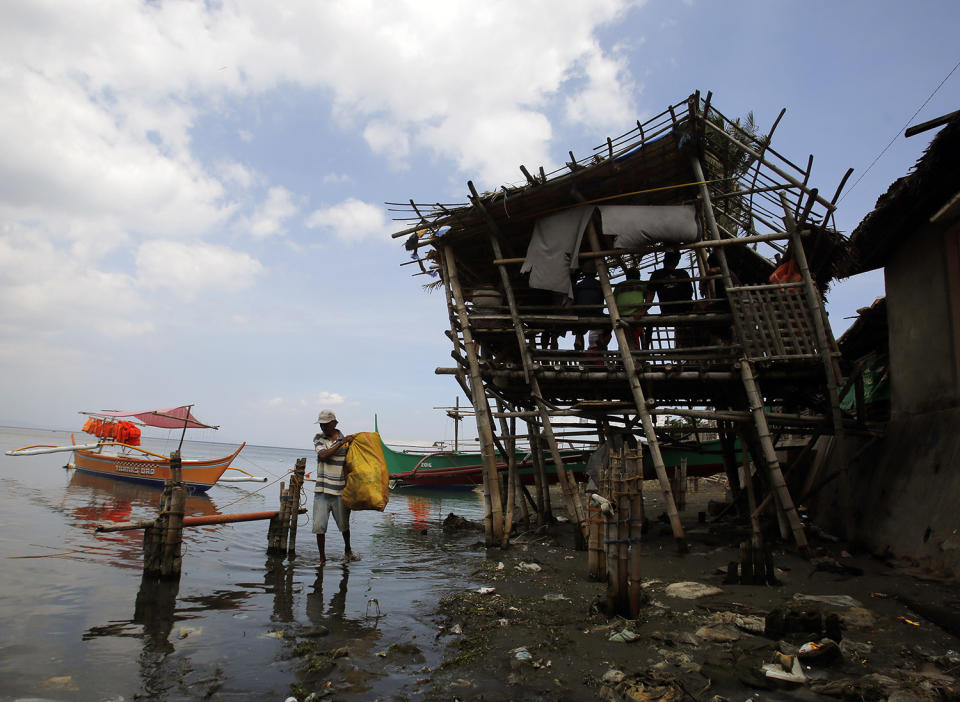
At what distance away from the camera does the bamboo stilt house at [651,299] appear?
7.92 m

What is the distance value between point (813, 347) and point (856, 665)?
17.2 feet

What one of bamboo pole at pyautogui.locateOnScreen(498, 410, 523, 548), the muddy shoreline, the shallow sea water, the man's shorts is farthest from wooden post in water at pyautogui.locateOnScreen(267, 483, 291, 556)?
the muddy shoreline

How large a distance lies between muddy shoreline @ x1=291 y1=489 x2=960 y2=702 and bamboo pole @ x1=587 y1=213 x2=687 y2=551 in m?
1.35

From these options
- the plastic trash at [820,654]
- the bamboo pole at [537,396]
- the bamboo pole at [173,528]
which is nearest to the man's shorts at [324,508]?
the bamboo pole at [173,528]

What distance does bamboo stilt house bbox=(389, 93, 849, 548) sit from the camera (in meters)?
7.92

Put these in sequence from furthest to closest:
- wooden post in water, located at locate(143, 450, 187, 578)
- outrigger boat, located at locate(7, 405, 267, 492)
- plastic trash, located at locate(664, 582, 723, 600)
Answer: outrigger boat, located at locate(7, 405, 267, 492), wooden post in water, located at locate(143, 450, 187, 578), plastic trash, located at locate(664, 582, 723, 600)

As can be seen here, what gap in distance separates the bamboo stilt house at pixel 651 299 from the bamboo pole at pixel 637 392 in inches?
1.2

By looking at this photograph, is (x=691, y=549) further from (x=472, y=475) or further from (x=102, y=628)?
(x=472, y=475)

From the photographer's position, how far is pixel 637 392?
8.11 m

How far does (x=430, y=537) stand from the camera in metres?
11.7

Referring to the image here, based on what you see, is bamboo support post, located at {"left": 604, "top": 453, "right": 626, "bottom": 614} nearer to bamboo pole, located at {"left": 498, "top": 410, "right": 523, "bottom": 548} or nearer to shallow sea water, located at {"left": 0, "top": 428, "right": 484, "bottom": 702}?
shallow sea water, located at {"left": 0, "top": 428, "right": 484, "bottom": 702}

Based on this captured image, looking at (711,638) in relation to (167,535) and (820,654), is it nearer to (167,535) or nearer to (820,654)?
(820,654)

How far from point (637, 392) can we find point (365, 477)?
4.07 m

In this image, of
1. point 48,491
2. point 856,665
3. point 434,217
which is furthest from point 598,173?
point 48,491
